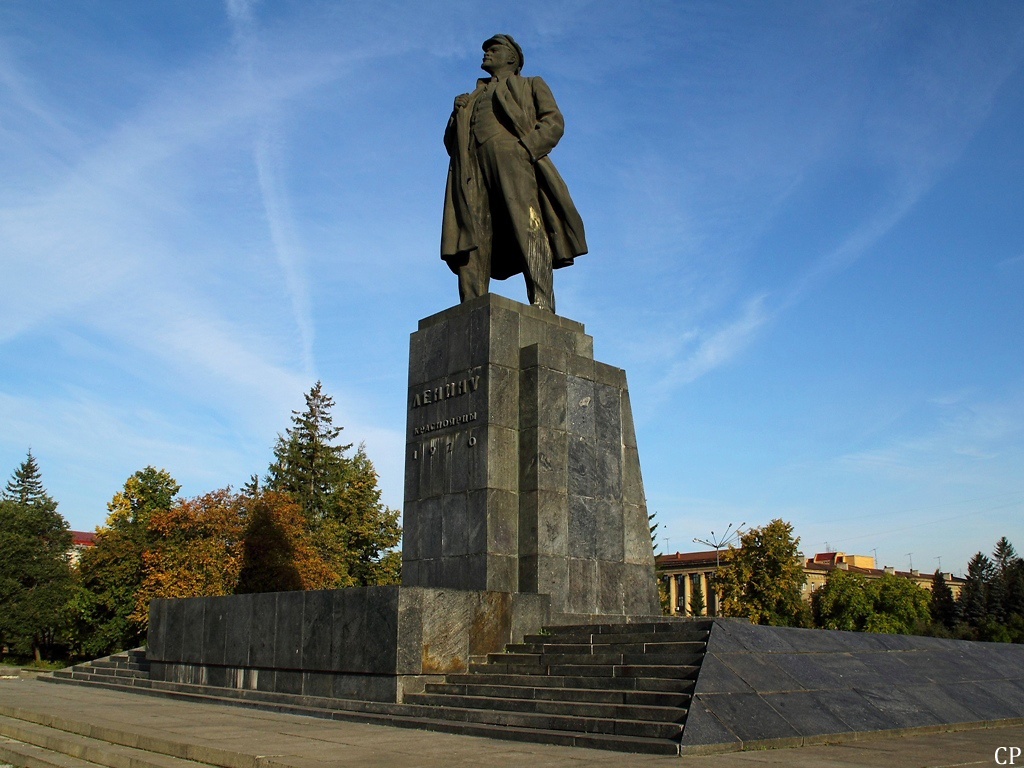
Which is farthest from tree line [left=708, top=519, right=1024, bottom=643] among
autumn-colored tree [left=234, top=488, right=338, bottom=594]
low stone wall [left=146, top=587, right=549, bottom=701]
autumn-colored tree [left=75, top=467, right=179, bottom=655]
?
low stone wall [left=146, top=587, right=549, bottom=701]

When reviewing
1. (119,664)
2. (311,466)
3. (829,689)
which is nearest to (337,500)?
(311,466)

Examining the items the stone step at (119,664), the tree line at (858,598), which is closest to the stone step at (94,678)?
the stone step at (119,664)

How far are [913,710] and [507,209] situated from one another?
10.1 metres

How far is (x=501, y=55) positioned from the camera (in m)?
17.2

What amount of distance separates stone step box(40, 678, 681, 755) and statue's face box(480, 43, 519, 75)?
1142 centimetres

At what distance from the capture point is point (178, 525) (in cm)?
4356

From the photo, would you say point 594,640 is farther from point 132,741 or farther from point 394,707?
point 132,741

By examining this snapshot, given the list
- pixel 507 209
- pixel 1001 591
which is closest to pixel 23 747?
pixel 507 209

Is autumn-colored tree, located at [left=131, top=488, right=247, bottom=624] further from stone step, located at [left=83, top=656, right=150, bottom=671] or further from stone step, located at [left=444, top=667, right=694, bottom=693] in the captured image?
stone step, located at [left=444, top=667, right=694, bottom=693]

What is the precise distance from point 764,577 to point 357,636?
5058 cm

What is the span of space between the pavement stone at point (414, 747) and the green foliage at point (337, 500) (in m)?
36.3

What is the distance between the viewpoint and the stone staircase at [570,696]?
9.06 meters

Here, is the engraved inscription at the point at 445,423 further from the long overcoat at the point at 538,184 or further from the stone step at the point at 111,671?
the stone step at the point at 111,671

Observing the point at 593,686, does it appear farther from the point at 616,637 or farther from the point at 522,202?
the point at 522,202
